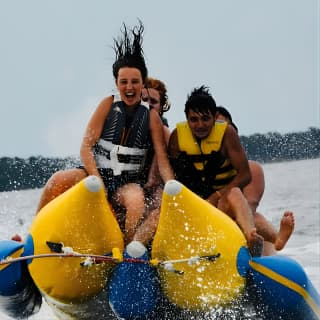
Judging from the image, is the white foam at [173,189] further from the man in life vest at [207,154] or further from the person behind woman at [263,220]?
the person behind woman at [263,220]

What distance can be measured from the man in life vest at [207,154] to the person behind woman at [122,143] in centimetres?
12

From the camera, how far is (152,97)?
13.1 feet

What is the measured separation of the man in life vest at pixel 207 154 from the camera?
3.31 m

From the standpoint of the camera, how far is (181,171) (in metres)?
3.42

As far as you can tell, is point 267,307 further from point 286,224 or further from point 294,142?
point 294,142

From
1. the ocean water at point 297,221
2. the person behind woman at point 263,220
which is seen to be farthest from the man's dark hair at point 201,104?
the ocean water at point 297,221

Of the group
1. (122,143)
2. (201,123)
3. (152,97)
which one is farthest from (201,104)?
(152,97)

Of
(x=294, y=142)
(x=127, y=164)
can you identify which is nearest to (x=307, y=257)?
(x=294, y=142)

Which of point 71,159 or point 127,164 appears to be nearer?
point 127,164

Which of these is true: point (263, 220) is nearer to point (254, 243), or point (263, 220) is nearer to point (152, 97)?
point (254, 243)

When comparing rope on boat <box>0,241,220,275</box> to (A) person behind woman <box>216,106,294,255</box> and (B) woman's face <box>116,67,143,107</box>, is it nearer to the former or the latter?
(A) person behind woman <box>216,106,294,255</box>

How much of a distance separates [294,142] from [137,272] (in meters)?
6.68

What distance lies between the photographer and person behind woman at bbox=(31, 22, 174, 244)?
10.9ft

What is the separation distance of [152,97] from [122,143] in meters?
0.68
